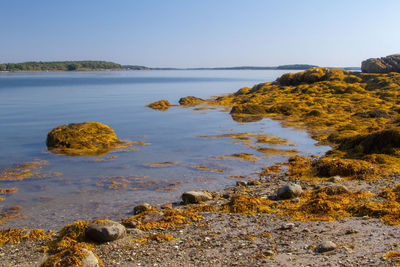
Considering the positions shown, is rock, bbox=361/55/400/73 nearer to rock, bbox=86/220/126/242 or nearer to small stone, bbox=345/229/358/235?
small stone, bbox=345/229/358/235

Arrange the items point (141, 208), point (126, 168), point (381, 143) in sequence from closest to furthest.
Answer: point (141, 208)
point (126, 168)
point (381, 143)

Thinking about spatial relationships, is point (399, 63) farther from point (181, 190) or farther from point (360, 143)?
point (181, 190)

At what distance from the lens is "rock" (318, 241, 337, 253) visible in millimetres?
6215

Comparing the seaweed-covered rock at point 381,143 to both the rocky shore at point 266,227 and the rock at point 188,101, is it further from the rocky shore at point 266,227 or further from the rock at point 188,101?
the rock at point 188,101

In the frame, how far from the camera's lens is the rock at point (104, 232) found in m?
7.14

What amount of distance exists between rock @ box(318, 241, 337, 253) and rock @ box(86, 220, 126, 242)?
399 cm

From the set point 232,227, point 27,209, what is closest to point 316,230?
point 232,227

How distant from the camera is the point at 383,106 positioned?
2878cm

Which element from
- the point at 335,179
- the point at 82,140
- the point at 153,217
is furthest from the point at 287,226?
the point at 82,140

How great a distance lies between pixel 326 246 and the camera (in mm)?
6254

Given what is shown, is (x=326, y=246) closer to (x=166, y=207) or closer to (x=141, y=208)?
(x=166, y=207)

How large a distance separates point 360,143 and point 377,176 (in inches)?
151

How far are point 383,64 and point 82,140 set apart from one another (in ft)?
141

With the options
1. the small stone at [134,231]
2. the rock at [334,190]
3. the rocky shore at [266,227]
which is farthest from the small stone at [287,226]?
the small stone at [134,231]
